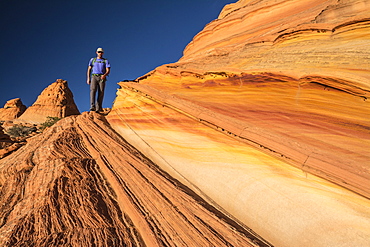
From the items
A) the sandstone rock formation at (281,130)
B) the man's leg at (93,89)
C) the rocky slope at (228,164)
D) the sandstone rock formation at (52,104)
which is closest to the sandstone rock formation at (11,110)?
the sandstone rock formation at (52,104)

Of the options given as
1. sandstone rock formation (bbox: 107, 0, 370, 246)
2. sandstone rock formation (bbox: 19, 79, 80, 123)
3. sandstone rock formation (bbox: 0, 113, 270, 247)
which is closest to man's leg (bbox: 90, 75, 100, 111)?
sandstone rock formation (bbox: 107, 0, 370, 246)

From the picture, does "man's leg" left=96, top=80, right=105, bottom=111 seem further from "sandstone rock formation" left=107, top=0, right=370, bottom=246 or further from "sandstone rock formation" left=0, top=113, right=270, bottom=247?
"sandstone rock formation" left=0, top=113, right=270, bottom=247

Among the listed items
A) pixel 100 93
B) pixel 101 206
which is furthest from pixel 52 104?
pixel 101 206

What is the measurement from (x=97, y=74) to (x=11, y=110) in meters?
59.6

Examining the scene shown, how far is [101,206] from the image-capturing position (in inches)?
126

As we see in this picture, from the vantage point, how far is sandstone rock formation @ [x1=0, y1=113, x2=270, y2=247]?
2.53 metres

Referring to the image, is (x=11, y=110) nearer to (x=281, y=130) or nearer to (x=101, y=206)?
(x=101, y=206)

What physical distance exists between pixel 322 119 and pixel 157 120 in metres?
4.06

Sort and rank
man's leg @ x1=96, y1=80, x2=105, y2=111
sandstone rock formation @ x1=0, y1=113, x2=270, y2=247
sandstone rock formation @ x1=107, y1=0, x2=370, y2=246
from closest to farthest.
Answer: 1. sandstone rock formation @ x1=0, y1=113, x2=270, y2=247
2. sandstone rock formation @ x1=107, y1=0, x2=370, y2=246
3. man's leg @ x1=96, y1=80, x2=105, y2=111

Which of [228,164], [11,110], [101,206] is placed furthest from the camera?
[11,110]

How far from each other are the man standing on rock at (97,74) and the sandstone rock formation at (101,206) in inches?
151

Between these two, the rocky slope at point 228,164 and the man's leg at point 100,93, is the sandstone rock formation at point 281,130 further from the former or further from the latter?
the man's leg at point 100,93

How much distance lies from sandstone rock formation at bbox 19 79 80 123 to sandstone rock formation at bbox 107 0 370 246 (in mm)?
48332

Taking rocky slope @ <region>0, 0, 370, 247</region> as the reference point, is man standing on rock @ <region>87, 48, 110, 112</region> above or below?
A: above
